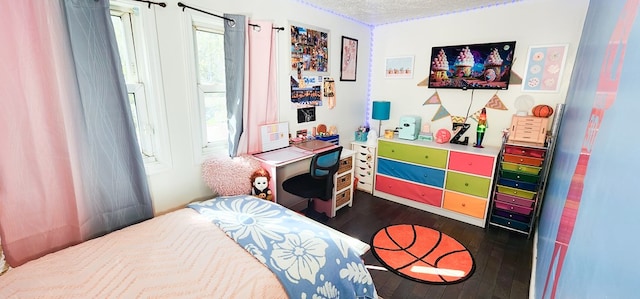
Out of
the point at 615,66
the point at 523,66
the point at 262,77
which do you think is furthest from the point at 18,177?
the point at 523,66

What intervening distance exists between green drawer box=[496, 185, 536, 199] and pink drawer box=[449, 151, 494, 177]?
171 mm

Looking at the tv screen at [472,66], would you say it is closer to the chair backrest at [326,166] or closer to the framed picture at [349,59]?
the framed picture at [349,59]

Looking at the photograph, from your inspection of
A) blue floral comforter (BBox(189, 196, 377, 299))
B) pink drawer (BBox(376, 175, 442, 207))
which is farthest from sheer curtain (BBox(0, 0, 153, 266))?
pink drawer (BBox(376, 175, 442, 207))

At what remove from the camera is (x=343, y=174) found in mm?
2971

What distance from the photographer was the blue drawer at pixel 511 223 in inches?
102

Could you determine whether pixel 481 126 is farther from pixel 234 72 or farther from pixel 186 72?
pixel 186 72

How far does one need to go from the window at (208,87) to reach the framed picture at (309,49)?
2.37 ft

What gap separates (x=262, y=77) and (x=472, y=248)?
246cm

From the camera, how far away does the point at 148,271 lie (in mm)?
1263

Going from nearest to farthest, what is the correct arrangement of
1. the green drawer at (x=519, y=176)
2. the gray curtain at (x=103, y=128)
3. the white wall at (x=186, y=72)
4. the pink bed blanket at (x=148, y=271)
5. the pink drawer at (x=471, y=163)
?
the pink bed blanket at (x=148, y=271)
the gray curtain at (x=103, y=128)
the white wall at (x=186, y=72)
the green drawer at (x=519, y=176)
the pink drawer at (x=471, y=163)

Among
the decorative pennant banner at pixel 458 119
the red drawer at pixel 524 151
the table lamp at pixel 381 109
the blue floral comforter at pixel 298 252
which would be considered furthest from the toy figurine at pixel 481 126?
the blue floral comforter at pixel 298 252

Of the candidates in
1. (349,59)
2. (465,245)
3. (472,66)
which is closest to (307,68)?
(349,59)

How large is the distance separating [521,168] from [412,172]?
3.36 ft

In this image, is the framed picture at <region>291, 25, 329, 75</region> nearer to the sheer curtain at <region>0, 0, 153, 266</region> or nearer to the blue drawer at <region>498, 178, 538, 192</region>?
the sheer curtain at <region>0, 0, 153, 266</region>
